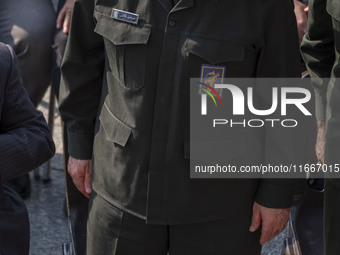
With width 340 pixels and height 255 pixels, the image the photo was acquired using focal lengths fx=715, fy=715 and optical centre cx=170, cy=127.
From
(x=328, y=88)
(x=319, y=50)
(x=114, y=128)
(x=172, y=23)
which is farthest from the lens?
(x=319, y=50)

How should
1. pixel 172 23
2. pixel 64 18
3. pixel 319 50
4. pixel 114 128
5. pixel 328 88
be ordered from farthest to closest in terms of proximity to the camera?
pixel 64 18 → pixel 319 50 → pixel 328 88 → pixel 114 128 → pixel 172 23

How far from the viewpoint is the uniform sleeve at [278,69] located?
2232 millimetres

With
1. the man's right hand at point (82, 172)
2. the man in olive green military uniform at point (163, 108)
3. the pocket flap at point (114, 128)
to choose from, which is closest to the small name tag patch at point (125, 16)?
the man in olive green military uniform at point (163, 108)

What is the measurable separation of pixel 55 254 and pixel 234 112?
1.68 metres

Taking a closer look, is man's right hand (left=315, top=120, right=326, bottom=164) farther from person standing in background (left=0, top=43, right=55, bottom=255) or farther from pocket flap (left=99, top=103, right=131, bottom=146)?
person standing in background (left=0, top=43, right=55, bottom=255)

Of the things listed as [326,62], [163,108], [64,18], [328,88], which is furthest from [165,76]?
[64,18]

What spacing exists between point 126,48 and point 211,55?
0.93 feet

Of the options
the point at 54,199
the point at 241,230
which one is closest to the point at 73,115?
the point at 241,230

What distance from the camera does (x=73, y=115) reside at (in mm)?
2561

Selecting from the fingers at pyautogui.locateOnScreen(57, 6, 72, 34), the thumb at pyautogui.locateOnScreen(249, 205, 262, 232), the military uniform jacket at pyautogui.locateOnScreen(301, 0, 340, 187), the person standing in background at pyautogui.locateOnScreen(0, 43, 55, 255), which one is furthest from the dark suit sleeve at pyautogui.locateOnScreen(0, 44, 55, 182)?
the fingers at pyautogui.locateOnScreen(57, 6, 72, 34)

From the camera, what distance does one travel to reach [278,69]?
Answer: 229 centimetres

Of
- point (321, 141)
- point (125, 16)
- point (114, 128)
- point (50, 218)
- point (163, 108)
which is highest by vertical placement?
point (125, 16)

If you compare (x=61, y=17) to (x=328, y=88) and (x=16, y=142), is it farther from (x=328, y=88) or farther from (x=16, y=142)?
(x=328, y=88)

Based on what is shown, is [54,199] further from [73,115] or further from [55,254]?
[73,115]
